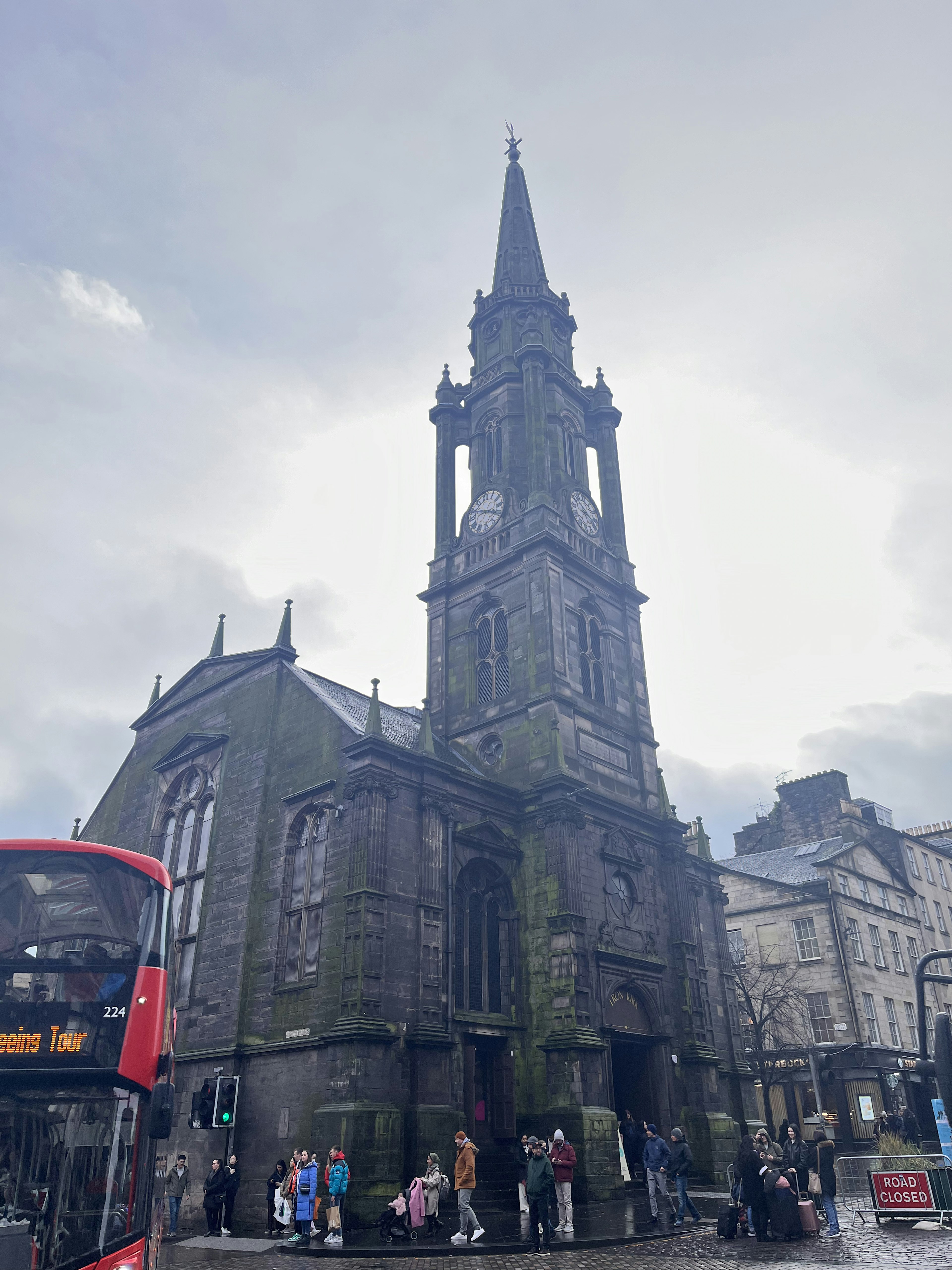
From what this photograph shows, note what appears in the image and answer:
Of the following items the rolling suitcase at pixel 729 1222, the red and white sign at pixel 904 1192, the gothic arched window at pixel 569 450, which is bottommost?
the rolling suitcase at pixel 729 1222

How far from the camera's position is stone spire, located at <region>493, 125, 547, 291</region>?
4603cm

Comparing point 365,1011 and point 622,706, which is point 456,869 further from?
point 622,706

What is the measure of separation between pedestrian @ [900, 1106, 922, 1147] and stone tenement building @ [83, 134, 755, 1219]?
508cm

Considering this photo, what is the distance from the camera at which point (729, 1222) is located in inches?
663

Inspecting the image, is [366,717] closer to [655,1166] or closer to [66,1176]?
[655,1166]

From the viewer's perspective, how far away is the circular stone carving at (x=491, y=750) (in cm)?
3350

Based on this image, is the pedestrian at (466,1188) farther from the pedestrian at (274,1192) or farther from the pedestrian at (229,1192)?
the pedestrian at (229,1192)

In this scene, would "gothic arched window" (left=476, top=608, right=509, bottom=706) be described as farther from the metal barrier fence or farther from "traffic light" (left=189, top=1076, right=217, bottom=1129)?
the metal barrier fence

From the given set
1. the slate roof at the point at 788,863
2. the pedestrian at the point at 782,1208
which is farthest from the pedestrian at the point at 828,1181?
the slate roof at the point at 788,863

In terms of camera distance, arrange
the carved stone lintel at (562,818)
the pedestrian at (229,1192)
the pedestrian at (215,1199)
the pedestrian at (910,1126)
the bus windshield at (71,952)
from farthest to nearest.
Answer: the pedestrian at (910,1126), the carved stone lintel at (562,818), the pedestrian at (229,1192), the pedestrian at (215,1199), the bus windshield at (71,952)

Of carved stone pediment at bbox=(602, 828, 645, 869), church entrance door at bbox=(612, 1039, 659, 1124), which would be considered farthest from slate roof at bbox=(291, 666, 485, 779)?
church entrance door at bbox=(612, 1039, 659, 1124)

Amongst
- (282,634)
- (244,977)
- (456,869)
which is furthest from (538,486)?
(244,977)

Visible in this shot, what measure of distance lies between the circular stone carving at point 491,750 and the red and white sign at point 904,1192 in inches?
708

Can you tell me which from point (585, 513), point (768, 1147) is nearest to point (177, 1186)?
point (768, 1147)
